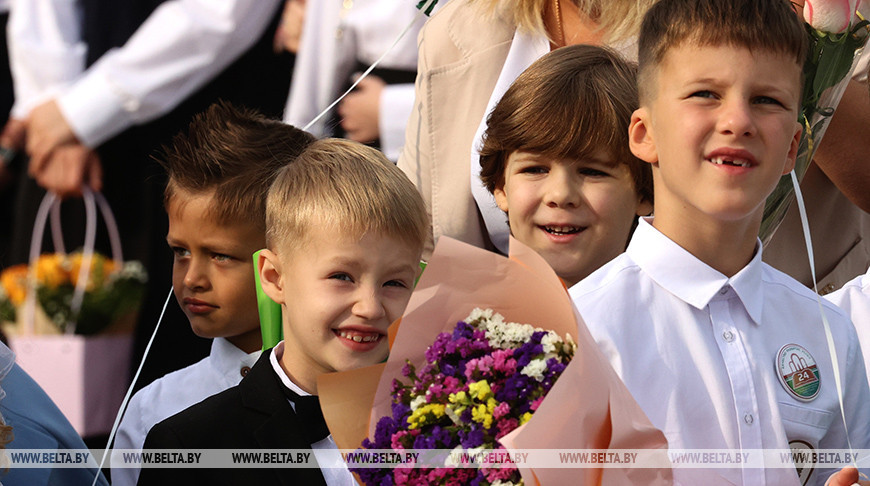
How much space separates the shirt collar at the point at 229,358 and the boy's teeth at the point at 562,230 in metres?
0.76

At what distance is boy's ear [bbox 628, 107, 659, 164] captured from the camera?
1.80 meters

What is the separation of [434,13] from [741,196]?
1372 millimetres

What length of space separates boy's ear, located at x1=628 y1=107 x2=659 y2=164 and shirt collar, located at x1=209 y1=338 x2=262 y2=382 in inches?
43.4

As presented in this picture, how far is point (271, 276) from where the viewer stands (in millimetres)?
2148

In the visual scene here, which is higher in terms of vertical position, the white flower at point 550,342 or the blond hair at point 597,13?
the blond hair at point 597,13

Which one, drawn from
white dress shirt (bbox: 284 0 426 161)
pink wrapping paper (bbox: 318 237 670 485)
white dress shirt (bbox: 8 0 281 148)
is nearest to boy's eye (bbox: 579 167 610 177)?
pink wrapping paper (bbox: 318 237 670 485)

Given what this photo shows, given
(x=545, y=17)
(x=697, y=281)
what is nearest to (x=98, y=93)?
(x=545, y=17)

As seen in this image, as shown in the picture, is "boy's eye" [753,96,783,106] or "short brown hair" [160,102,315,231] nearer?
"boy's eye" [753,96,783,106]

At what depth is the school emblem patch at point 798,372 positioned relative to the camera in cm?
176

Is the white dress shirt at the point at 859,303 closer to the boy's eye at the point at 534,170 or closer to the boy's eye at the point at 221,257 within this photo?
the boy's eye at the point at 534,170

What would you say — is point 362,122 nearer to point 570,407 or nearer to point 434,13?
point 434,13

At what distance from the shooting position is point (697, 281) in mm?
1779

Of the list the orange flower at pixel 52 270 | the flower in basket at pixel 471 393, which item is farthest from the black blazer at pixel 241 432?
the orange flower at pixel 52 270

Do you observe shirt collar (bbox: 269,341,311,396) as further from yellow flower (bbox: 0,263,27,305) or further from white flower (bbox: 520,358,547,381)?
yellow flower (bbox: 0,263,27,305)
